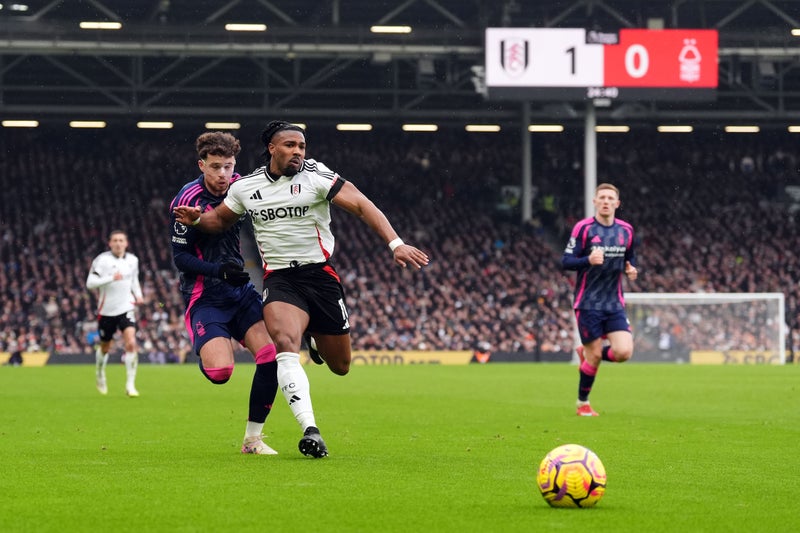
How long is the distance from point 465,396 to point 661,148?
104 ft

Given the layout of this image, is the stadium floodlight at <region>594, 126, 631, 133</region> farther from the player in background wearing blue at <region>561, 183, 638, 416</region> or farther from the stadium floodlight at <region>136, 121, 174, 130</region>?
the player in background wearing blue at <region>561, 183, 638, 416</region>

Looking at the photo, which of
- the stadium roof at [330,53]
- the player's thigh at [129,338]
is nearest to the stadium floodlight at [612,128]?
the stadium roof at [330,53]

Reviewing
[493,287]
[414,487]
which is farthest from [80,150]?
[414,487]

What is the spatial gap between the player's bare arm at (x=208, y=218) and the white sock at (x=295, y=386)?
3.56 ft

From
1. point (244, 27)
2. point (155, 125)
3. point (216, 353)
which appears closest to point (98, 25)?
point (244, 27)

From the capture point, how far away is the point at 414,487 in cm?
747

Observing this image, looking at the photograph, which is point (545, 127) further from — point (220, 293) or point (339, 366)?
point (339, 366)

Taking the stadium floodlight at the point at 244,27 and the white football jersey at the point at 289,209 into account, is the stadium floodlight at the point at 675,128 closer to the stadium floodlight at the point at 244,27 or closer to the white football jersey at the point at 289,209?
the stadium floodlight at the point at 244,27

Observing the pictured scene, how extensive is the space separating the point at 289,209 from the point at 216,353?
1181 millimetres

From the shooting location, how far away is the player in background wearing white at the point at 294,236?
9094 millimetres

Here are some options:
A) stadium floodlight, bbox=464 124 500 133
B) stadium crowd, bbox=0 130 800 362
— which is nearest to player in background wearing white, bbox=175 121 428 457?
stadium crowd, bbox=0 130 800 362

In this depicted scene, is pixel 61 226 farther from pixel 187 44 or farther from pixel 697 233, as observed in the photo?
pixel 697 233

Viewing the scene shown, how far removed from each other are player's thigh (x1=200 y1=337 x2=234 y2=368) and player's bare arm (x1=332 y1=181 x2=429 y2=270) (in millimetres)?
1378

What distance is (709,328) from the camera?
34.6m
